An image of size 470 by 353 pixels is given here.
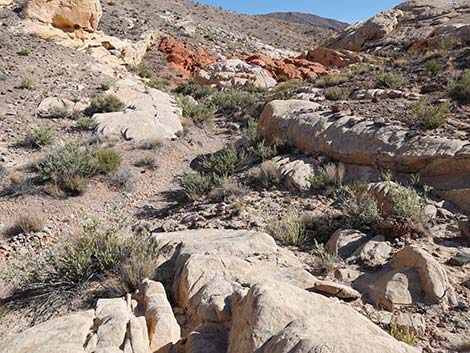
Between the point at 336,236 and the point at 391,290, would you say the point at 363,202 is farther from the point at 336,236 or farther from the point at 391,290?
the point at 391,290

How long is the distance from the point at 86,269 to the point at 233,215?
2.36 m

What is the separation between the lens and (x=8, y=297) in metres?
3.53

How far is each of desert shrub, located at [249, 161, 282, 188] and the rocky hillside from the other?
0.10ft

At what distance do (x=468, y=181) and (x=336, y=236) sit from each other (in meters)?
2.27

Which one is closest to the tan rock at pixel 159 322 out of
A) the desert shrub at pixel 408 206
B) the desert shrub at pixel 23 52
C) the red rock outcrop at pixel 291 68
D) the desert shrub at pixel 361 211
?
the desert shrub at pixel 361 211

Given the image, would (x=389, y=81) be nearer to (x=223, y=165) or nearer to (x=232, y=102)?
(x=223, y=165)

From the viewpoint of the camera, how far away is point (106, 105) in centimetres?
1112

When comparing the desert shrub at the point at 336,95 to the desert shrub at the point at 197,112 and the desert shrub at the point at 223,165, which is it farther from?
the desert shrub at the point at 197,112

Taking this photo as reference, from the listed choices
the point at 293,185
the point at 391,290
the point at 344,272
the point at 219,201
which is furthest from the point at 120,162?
the point at 391,290

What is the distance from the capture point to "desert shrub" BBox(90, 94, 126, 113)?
11.1 metres

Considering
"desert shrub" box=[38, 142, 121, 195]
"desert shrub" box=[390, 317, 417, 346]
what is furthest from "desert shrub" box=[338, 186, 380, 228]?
"desert shrub" box=[38, 142, 121, 195]

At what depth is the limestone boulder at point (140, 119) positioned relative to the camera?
9458 mm

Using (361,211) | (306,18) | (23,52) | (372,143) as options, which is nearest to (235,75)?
(23,52)

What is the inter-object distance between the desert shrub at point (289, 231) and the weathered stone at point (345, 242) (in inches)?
13.9
